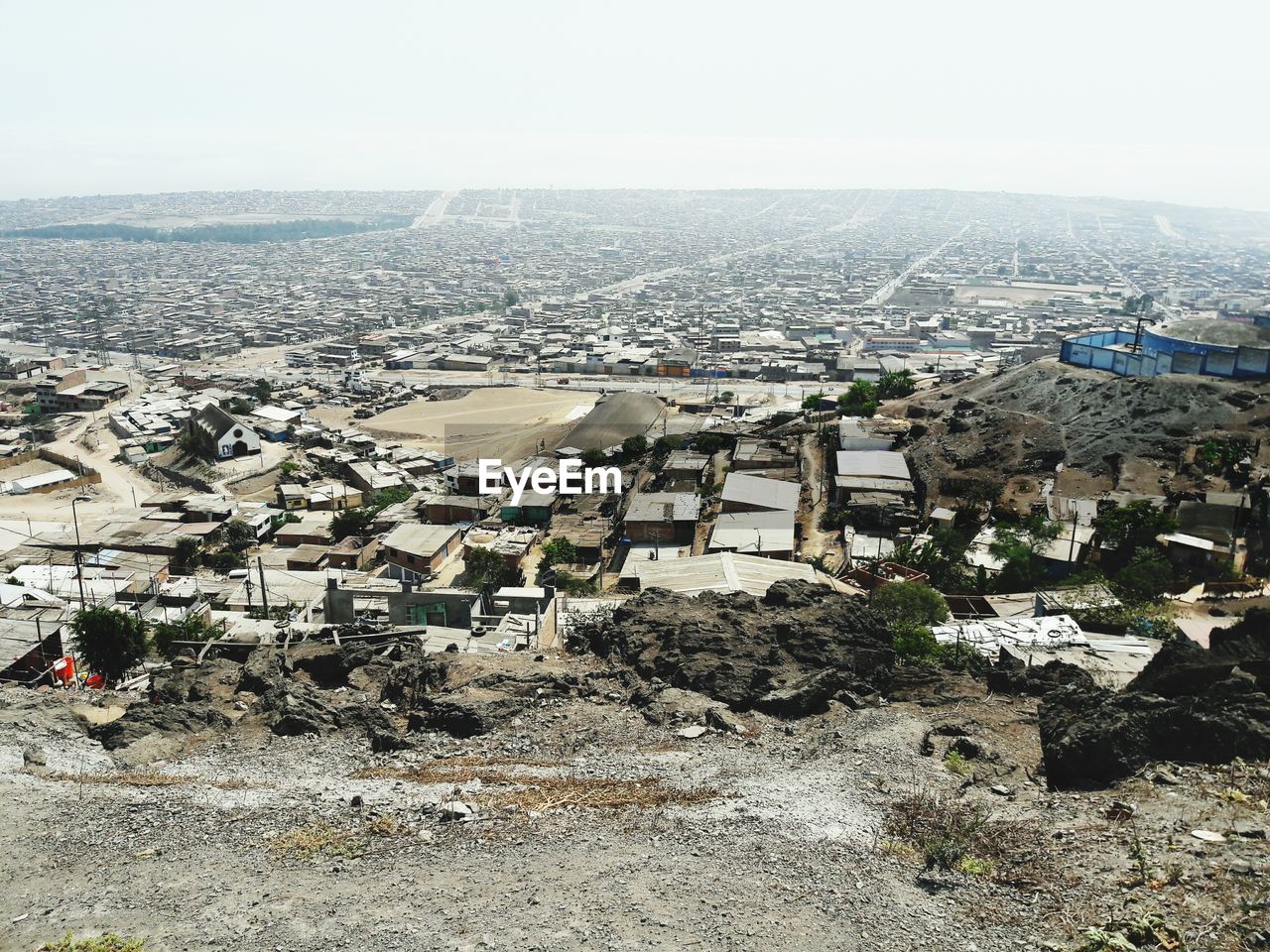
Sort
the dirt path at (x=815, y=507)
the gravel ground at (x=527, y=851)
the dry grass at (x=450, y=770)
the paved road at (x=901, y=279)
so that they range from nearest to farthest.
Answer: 1. the gravel ground at (x=527, y=851)
2. the dry grass at (x=450, y=770)
3. the dirt path at (x=815, y=507)
4. the paved road at (x=901, y=279)

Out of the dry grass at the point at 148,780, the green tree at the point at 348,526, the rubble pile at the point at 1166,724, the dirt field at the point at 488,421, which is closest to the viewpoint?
the rubble pile at the point at 1166,724

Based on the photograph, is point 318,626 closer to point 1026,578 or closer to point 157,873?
point 157,873

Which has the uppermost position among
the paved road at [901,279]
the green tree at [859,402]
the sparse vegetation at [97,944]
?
the paved road at [901,279]

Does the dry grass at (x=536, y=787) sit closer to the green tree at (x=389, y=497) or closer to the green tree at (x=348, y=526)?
the green tree at (x=348, y=526)

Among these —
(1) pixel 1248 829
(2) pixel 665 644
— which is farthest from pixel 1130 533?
(1) pixel 1248 829

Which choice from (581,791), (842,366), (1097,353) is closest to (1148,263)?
(842,366)

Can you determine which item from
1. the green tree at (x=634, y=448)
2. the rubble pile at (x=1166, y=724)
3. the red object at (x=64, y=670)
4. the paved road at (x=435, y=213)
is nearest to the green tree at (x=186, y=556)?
the red object at (x=64, y=670)

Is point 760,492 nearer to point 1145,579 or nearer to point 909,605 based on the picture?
point 909,605
